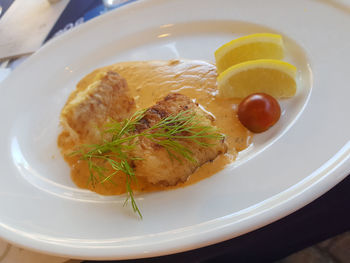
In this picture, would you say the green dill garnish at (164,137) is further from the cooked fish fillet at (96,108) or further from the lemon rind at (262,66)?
the lemon rind at (262,66)

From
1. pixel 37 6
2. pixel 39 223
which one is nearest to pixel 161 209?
pixel 39 223

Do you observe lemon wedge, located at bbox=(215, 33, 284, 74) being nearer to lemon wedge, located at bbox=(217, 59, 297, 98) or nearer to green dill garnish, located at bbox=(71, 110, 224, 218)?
lemon wedge, located at bbox=(217, 59, 297, 98)

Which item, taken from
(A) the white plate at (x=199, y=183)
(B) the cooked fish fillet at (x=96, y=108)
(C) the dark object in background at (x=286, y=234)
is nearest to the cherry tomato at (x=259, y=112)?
(A) the white plate at (x=199, y=183)

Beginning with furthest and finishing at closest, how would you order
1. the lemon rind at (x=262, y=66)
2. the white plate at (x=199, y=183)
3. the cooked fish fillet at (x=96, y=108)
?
the cooked fish fillet at (x=96, y=108) → the lemon rind at (x=262, y=66) → the white plate at (x=199, y=183)

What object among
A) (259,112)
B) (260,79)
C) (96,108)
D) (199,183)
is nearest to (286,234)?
(199,183)

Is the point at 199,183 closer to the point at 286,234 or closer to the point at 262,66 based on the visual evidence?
the point at 286,234
